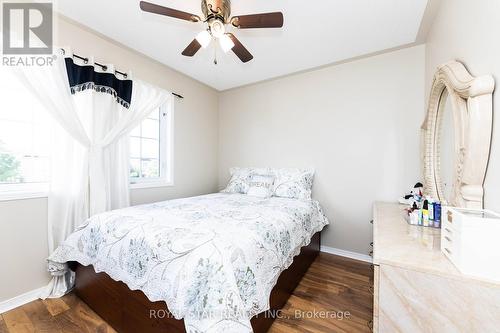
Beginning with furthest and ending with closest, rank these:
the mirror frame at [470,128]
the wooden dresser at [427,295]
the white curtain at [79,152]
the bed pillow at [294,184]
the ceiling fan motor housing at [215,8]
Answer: the bed pillow at [294,184] < the white curtain at [79,152] < the ceiling fan motor housing at [215,8] < the mirror frame at [470,128] < the wooden dresser at [427,295]

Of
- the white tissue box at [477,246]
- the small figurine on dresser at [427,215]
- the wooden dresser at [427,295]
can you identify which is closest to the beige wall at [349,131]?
the small figurine on dresser at [427,215]

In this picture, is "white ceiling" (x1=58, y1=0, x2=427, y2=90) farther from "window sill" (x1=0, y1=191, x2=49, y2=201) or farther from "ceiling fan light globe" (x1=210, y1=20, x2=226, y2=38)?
"window sill" (x1=0, y1=191, x2=49, y2=201)

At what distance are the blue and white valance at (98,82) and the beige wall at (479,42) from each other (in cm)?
282

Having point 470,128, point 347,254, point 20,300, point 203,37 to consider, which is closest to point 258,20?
point 203,37

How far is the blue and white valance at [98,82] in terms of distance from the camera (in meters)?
1.97

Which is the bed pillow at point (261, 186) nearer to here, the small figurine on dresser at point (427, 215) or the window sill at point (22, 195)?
the small figurine on dresser at point (427, 215)

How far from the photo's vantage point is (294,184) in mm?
2783

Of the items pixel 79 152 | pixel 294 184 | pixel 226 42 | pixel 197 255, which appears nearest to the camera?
pixel 197 255

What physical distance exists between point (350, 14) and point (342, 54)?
26.9 inches

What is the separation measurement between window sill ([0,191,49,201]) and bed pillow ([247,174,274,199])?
2.08 meters

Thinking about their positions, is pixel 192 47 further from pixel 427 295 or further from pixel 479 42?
pixel 427 295

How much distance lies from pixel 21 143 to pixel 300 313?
2.69 meters

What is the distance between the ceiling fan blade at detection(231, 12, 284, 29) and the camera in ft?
4.87

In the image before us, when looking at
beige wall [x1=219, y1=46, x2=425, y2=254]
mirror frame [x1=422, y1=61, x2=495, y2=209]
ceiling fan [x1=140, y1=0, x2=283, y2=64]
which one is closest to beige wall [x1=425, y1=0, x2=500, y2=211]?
mirror frame [x1=422, y1=61, x2=495, y2=209]
